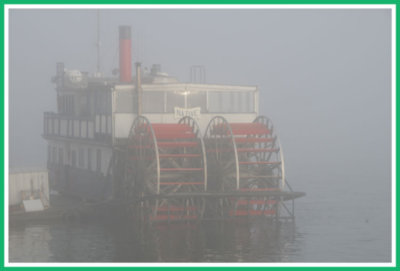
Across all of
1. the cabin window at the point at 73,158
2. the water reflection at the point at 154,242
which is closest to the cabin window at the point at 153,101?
the water reflection at the point at 154,242

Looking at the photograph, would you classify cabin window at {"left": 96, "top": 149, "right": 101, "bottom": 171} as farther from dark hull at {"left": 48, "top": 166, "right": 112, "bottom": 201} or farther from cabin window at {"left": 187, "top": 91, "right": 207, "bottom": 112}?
cabin window at {"left": 187, "top": 91, "right": 207, "bottom": 112}

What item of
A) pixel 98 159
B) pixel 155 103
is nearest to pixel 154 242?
pixel 155 103

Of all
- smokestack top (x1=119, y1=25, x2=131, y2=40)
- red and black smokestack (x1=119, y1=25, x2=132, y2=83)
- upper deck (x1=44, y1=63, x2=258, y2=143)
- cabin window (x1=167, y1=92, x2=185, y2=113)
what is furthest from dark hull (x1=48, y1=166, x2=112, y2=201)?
smokestack top (x1=119, y1=25, x2=131, y2=40)

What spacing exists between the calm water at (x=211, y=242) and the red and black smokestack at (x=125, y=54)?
10.3 m

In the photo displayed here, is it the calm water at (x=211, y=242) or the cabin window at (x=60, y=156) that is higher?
the cabin window at (x=60, y=156)

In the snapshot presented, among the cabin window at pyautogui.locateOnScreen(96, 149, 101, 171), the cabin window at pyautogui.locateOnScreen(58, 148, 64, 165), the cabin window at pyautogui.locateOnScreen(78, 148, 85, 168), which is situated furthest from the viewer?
the cabin window at pyautogui.locateOnScreen(58, 148, 64, 165)

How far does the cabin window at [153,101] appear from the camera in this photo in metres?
33.2

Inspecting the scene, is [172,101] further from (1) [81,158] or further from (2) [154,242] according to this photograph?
(2) [154,242]

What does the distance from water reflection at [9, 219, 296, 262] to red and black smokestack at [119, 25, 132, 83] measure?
10283mm

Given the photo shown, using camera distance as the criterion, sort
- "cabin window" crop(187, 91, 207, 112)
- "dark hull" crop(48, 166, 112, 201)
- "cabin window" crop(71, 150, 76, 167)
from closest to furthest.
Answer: "dark hull" crop(48, 166, 112, 201)
"cabin window" crop(187, 91, 207, 112)
"cabin window" crop(71, 150, 76, 167)

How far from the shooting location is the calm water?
24.9 meters

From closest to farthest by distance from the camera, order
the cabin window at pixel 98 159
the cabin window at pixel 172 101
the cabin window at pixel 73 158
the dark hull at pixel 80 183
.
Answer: the cabin window at pixel 172 101, the dark hull at pixel 80 183, the cabin window at pixel 98 159, the cabin window at pixel 73 158

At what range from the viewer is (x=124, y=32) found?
130ft

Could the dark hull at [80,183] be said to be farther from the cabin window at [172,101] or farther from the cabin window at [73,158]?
the cabin window at [172,101]
